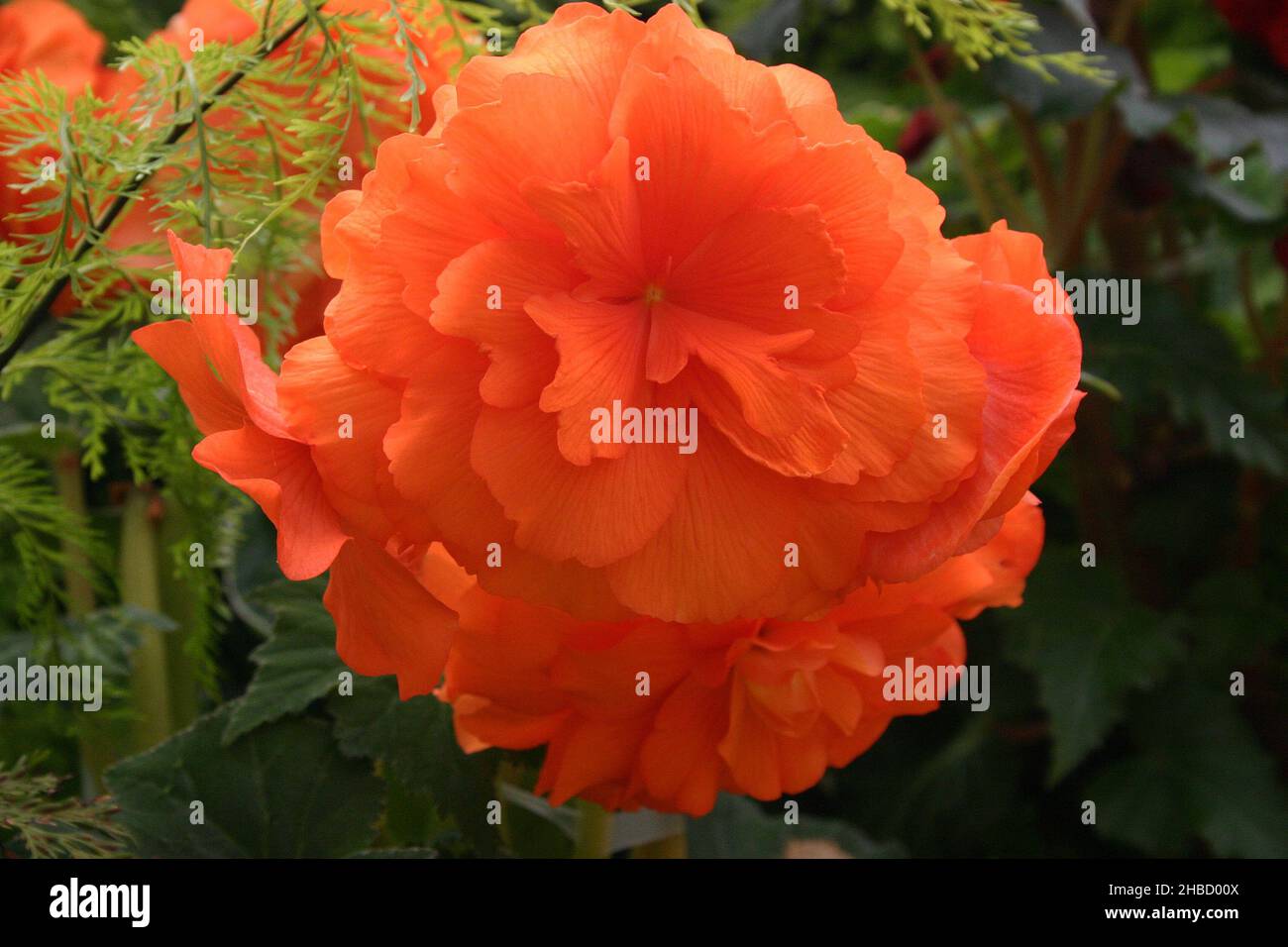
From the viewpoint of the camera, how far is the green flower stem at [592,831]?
34 cm

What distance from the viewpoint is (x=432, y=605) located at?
25 cm

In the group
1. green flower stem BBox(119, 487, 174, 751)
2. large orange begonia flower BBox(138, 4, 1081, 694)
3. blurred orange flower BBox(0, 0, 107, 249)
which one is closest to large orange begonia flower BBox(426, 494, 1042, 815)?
large orange begonia flower BBox(138, 4, 1081, 694)

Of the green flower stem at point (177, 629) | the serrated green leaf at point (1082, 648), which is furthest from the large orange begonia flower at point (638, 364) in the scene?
the serrated green leaf at point (1082, 648)

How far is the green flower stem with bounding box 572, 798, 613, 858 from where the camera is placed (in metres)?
0.34

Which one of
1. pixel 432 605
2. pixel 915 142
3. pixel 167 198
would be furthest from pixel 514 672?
pixel 915 142

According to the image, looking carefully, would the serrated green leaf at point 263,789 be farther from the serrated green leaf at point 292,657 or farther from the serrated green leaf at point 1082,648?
the serrated green leaf at point 1082,648

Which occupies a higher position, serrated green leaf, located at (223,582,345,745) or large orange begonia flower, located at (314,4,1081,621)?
large orange begonia flower, located at (314,4,1081,621)

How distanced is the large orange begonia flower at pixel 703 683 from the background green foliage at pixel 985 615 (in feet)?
0.18

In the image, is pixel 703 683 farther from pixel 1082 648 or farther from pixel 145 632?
pixel 1082 648

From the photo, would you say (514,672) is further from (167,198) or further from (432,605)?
(167,198)

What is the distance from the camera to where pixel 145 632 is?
0.43 meters

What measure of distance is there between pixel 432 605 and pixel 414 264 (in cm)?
7

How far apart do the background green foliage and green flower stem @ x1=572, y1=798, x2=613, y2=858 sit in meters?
0.02

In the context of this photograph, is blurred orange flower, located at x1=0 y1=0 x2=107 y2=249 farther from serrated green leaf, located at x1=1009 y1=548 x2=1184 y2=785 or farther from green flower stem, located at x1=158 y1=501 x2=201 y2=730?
serrated green leaf, located at x1=1009 y1=548 x2=1184 y2=785
